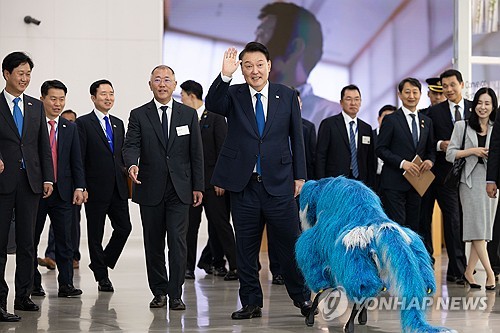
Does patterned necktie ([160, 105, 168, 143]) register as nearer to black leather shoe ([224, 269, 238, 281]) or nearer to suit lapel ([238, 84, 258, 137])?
suit lapel ([238, 84, 258, 137])

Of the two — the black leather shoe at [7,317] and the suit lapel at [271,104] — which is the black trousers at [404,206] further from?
the black leather shoe at [7,317]

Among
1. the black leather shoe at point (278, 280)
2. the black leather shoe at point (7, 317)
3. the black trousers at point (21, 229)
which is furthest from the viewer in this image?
the black leather shoe at point (278, 280)

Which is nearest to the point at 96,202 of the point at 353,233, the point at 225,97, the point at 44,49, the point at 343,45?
the point at 225,97

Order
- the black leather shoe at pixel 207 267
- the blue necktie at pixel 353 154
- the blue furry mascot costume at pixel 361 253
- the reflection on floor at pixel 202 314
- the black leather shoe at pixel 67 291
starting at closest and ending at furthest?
1. the blue furry mascot costume at pixel 361 253
2. the reflection on floor at pixel 202 314
3. the black leather shoe at pixel 67 291
4. the blue necktie at pixel 353 154
5. the black leather shoe at pixel 207 267

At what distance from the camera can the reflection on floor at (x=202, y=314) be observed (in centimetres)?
602

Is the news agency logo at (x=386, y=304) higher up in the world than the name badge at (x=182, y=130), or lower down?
lower down

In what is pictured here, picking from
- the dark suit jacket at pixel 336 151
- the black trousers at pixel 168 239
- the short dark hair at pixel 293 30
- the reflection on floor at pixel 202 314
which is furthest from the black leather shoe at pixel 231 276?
the short dark hair at pixel 293 30

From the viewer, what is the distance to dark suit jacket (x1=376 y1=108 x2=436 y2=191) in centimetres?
848

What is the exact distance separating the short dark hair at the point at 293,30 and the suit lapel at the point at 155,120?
6.91 metres

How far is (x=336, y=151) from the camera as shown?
28.9 feet

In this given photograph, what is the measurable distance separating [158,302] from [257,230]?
1083 mm

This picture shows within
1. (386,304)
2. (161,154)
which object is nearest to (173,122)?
(161,154)

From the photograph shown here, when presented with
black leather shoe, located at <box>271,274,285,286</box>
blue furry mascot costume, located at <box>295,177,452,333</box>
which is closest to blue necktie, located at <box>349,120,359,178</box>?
black leather shoe, located at <box>271,274,285,286</box>

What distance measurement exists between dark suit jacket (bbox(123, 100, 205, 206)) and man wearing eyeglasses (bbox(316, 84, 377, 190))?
191cm
